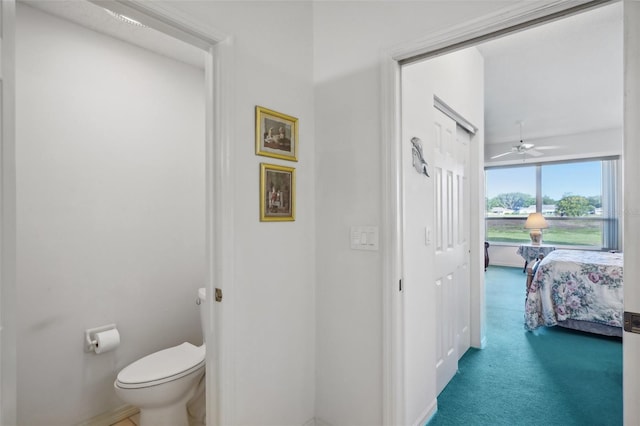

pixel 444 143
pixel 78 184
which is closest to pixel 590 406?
pixel 444 143

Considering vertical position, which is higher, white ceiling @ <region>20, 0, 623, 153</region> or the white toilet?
white ceiling @ <region>20, 0, 623, 153</region>

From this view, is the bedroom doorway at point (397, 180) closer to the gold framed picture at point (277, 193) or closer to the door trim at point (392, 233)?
the door trim at point (392, 233)

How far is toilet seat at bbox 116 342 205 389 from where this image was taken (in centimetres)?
177

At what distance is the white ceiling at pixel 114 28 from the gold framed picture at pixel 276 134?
948mm

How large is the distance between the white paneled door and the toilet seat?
1.59m

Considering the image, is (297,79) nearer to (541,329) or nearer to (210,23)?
(210,23)

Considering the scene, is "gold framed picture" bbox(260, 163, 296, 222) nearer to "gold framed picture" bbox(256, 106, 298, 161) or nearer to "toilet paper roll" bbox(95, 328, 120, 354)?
"gold framed picture" bbox(256, 106, 298, 161)

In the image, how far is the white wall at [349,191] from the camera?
1.64 m

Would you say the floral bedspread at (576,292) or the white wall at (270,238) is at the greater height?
the white wall at (270,238)

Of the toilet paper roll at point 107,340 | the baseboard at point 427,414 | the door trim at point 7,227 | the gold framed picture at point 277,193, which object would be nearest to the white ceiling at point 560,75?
the gold framed picture at point 277,193

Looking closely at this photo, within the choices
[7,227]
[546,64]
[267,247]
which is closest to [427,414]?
[267,247]

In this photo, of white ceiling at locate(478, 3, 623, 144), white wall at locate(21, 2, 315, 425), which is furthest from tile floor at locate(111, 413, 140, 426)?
white ceiling at locate(478, 3, 623, 144)

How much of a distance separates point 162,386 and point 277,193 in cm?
123

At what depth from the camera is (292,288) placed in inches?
69.2
